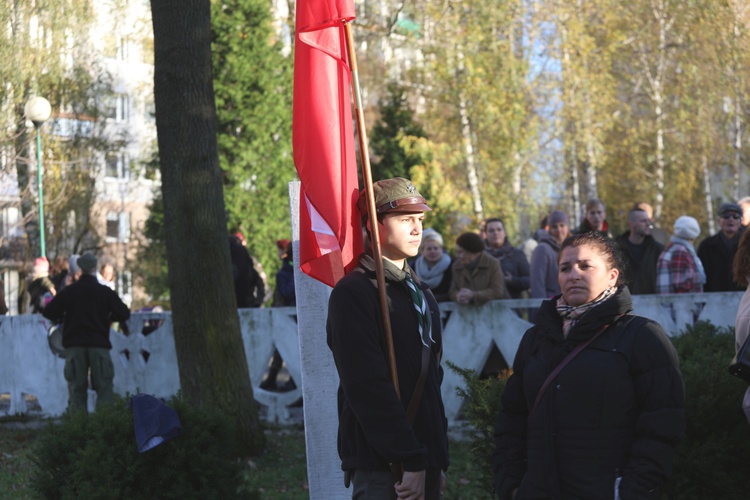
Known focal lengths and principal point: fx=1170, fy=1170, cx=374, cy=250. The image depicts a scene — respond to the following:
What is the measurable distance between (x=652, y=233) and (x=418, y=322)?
8.83 meters

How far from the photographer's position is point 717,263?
12.4 m

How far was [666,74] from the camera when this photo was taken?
39875 millimetres

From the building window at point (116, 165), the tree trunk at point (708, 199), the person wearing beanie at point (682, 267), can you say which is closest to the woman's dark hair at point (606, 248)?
the person wearing beanie at point (682, 267)

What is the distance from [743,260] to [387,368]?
2.08m

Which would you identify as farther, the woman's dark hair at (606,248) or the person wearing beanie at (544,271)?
the person wearing beanie at (544,271)

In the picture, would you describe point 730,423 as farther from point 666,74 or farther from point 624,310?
point 666,74

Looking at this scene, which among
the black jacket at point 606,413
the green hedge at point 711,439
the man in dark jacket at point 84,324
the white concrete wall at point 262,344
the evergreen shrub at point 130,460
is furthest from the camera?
Answer: the man in dark jacket at point 84,324

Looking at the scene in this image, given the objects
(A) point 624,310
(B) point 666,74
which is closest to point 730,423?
(A) point 624,310

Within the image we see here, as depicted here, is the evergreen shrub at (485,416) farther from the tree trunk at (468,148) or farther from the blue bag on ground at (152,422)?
the tree trunk at (468,148)

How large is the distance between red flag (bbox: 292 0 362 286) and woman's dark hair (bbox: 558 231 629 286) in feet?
3.77

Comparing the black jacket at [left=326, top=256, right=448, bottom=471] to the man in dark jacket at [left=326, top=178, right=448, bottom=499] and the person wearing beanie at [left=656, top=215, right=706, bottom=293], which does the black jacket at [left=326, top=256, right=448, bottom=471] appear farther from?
the person wearing beanie at [left=656, top=215, right=706, bottom=293]

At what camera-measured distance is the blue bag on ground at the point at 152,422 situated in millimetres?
7109

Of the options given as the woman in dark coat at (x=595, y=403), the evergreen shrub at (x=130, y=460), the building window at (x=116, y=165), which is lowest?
the evergreen shrub at (x=130, y=460)

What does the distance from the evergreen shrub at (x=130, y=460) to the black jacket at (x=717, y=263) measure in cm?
668
